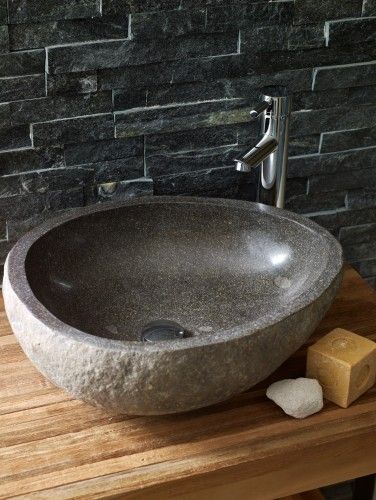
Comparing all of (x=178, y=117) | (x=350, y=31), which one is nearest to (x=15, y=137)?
(x=178, y=117)

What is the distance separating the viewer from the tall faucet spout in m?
1.40

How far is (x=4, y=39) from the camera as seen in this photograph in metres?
1.39

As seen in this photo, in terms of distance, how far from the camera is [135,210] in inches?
59.2

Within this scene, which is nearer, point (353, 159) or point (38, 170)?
Result: point (38, 170)

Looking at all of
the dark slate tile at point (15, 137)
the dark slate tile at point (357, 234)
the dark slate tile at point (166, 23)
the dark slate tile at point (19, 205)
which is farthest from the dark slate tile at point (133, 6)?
the dark slate tile at point (357, 234)

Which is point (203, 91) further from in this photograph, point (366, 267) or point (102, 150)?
point (366, 267)

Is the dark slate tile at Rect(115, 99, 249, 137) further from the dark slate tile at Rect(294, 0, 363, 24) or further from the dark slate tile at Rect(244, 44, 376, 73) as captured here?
the dark slate tile at Rect(294, 0, 363, 24)

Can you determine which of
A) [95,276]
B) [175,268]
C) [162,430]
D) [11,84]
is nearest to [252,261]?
[175,268]

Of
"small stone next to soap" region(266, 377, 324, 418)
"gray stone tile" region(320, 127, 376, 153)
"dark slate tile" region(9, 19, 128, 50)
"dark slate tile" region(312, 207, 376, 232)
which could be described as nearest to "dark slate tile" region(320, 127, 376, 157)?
"gray stone tile" region(320, 127, 376, 153)

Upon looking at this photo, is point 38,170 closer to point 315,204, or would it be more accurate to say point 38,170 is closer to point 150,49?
point 150,49

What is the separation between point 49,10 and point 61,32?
0.04m

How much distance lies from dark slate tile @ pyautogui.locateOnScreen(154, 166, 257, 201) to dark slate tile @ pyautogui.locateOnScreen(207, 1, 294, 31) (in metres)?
0.26

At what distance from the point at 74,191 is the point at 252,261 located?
34 centimetres

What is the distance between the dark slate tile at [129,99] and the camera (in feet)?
4.94
